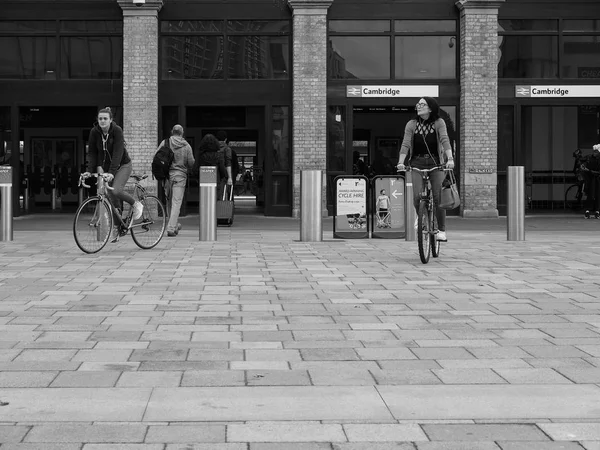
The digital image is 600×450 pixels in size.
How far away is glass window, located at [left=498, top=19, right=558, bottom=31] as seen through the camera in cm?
2170

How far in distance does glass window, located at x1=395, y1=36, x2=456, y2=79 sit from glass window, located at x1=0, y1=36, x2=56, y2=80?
7.62 metres

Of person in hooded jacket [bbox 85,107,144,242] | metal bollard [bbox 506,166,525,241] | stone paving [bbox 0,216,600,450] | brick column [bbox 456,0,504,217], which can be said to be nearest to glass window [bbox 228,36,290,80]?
brick column [bbox 456,0,504,217]

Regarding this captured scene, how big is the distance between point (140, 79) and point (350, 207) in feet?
25.4

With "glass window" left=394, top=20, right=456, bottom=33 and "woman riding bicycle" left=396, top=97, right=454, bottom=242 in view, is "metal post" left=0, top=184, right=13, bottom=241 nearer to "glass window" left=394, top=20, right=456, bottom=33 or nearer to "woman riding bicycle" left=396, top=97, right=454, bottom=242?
"woman riding bicycle" left=396, top=97, right=454, bottom=242

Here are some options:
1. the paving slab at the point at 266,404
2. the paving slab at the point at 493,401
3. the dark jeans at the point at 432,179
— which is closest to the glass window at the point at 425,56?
the dark jeans at the point at 432,179

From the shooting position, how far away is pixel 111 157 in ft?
40.1

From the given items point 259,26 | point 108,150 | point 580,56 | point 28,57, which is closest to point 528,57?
point 580,56

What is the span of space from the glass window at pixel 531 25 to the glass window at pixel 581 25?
24cm

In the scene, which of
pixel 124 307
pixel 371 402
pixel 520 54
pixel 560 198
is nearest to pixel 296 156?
pixel 520 54

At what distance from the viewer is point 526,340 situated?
576 cm

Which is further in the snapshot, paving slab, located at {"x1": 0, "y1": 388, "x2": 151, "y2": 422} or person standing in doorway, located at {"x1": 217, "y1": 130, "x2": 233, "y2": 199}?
person standing in doorway, located at {"x1": 217, "y1": 130, "x2": 233, "y2": 199}

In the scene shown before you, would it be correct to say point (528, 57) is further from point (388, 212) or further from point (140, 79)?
point (140, 79)

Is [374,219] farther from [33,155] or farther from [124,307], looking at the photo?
[33,155]

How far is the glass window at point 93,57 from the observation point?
70.7ft
